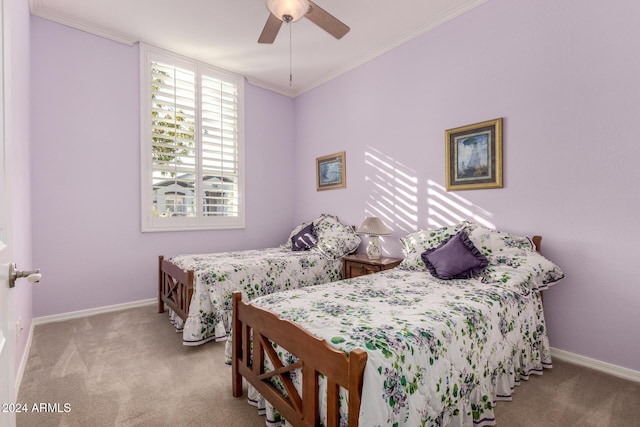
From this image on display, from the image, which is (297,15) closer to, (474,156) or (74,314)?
(474,156)

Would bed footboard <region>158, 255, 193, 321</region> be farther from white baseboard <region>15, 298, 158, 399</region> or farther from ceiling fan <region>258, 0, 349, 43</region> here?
ceiling fan <region>258, 0, 349, 43</region>

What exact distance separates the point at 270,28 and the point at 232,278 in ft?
6.92

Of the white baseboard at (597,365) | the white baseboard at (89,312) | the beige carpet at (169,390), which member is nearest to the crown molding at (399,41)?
the white baseboard at (597,365)

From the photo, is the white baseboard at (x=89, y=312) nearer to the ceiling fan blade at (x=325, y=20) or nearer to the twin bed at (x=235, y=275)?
the twin bed at (x=235, y=275)

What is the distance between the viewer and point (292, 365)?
1.41 meters

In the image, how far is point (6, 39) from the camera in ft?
3.26

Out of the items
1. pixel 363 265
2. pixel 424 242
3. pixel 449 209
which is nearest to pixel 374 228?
pixel 363 265

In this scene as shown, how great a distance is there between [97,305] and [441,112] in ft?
13.5

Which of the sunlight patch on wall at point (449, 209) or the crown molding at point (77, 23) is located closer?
the sunlight patch on wall at point (449, 209)

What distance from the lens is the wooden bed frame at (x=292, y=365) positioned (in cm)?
113

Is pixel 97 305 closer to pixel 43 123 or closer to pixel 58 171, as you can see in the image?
pixel 58 171

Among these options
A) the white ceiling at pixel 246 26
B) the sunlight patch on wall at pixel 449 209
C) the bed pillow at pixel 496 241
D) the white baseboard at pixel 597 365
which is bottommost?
the white baseboard at pixel 597 365

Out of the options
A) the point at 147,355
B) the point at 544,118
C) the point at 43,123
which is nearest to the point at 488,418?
the point at 544,118

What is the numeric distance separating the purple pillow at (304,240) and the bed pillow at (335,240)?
0.19 ft
